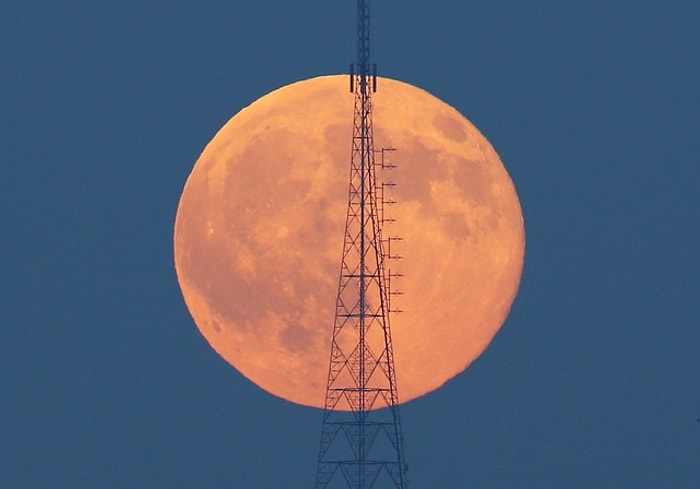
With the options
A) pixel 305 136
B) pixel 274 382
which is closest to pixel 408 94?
pixel 305 136

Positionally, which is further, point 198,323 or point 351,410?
point 198,323

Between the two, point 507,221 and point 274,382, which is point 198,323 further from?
point 507,221

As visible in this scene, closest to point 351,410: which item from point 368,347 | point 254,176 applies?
point 368,347

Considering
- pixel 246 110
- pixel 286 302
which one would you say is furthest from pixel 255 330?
pixel 246 110

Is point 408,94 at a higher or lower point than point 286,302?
higher

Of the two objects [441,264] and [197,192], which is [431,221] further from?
[197,192]

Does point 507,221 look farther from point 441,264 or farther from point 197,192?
point 197,192

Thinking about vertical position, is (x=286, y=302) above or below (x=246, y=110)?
below
